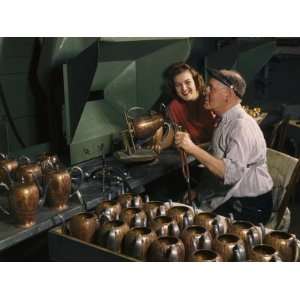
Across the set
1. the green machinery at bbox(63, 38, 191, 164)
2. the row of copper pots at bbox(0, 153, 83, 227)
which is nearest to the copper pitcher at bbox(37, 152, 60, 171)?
the row of copper pots at bbox(0, 153, 83, 227)

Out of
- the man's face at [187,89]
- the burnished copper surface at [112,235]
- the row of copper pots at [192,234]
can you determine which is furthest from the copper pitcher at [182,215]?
the man's face at [187,89]

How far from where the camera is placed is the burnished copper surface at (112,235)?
4.93ft

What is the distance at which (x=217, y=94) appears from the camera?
2250mm

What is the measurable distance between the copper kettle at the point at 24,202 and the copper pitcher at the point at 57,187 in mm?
150

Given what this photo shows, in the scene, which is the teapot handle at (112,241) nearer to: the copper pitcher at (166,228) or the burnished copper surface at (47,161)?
the copper pitcher at (166,228)

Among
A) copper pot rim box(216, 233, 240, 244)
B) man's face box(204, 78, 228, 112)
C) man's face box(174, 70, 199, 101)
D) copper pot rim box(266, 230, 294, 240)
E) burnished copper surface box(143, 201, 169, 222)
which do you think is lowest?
burnished copper surface box(143, 201, 169, 222)

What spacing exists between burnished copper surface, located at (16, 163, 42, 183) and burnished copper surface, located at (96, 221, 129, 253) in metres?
0.59

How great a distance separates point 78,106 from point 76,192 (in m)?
0.69

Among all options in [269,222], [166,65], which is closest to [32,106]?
[166,65]

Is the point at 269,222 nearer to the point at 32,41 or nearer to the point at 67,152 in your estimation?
the point at 67,152

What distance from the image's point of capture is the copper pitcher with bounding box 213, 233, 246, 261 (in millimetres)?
1415

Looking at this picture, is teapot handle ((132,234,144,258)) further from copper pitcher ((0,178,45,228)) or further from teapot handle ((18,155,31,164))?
teapot handle ((18,155,31,164))

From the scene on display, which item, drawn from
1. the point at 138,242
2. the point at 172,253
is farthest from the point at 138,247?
the point at 172,253

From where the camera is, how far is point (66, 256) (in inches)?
61.9
